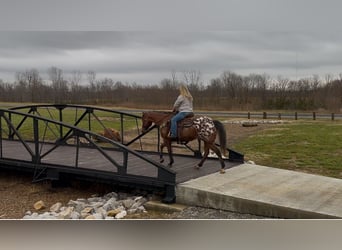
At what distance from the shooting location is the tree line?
25.6 ft

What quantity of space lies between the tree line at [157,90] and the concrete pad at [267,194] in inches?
106

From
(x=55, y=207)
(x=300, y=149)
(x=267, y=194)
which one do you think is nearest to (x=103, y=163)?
(x=55, y=207)

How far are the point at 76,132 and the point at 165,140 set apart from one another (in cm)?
138

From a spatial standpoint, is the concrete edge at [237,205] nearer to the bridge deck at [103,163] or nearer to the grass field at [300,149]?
the bridge deck at [103,163]

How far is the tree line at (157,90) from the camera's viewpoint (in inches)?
307

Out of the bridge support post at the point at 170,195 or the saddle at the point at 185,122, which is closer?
the bridge support post at the point at 170,195

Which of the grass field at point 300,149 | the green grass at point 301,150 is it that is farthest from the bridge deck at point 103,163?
the green grass at point 301,150

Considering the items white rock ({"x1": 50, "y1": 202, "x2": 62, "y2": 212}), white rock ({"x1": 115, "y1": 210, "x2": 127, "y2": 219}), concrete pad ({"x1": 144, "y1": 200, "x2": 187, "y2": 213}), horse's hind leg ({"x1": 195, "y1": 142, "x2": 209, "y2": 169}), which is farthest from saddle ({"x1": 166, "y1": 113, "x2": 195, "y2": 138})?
white rock ({"x1": 50, "y1": 202, "x2": 62, "y2": 212})

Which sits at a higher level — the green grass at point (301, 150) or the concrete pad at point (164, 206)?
the green grass at point (301, 150)

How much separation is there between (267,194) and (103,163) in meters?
2.78

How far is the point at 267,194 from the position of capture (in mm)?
4469

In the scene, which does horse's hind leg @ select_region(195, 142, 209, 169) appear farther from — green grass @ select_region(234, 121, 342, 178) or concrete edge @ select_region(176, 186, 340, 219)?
green grass @ select_region(234, 121, 342, 178)

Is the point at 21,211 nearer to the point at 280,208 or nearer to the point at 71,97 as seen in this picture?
the point at 280,208

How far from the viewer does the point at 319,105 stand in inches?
414
